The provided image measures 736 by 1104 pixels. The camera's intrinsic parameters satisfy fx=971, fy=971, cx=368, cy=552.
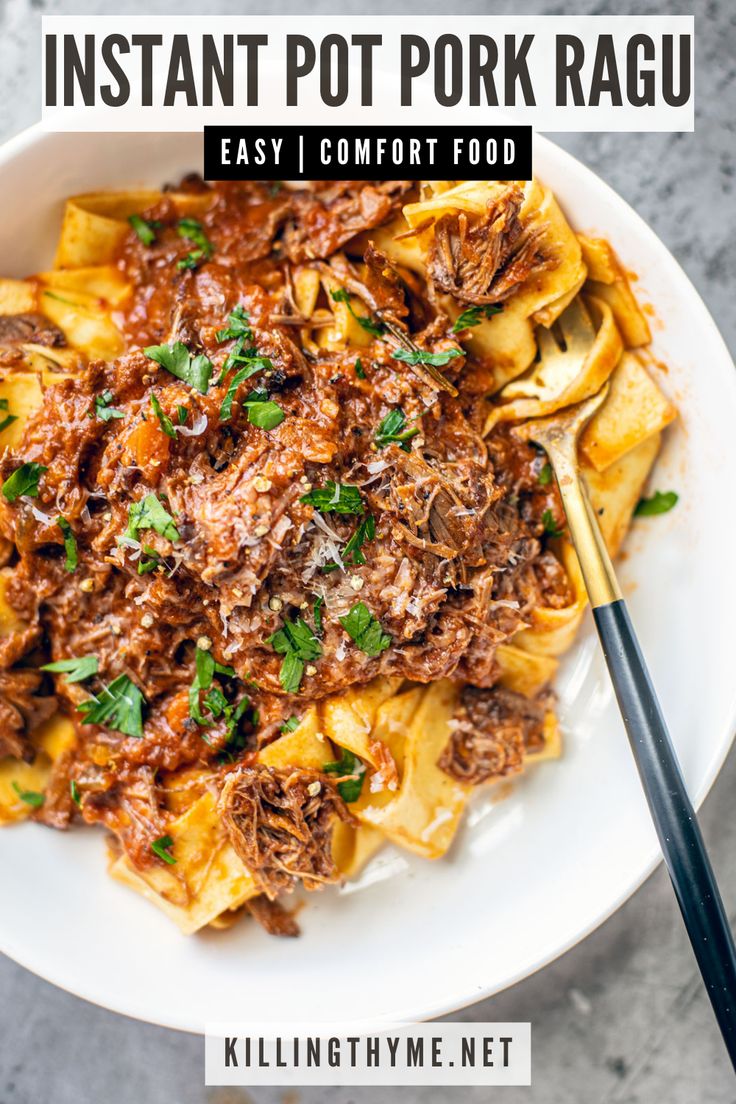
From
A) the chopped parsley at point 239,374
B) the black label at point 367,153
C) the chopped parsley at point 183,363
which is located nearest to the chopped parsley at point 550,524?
the chopped parsley at point 239,374

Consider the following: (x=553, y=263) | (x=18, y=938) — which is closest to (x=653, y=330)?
(x=553, y=263)

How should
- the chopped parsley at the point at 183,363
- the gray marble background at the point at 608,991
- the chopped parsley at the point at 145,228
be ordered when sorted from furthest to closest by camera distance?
1. the gray marble background at the point at 608,991
2. the chopped parsley at the point at 145,228
3. the chopped parsley at the point at 183,363

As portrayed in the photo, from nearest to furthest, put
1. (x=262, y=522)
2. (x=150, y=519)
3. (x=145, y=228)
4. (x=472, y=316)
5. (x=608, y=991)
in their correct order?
(x=262, y=522) → (x=150, y=519) → (x=472, y=316) → (x=145, y=228) → (x=608, y=991)

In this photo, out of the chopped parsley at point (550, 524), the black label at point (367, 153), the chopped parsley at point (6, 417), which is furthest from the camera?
the chopped parsley at point (550, 524)

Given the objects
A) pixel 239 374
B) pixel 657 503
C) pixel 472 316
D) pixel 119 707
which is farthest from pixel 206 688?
pixel 657 503

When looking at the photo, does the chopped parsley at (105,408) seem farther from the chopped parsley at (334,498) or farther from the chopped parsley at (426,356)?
the chopped parsley at (426,356)

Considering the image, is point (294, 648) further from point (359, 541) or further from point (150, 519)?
point (150, 519)

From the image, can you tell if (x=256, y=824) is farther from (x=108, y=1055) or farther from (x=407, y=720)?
(x=108, y=1055)
